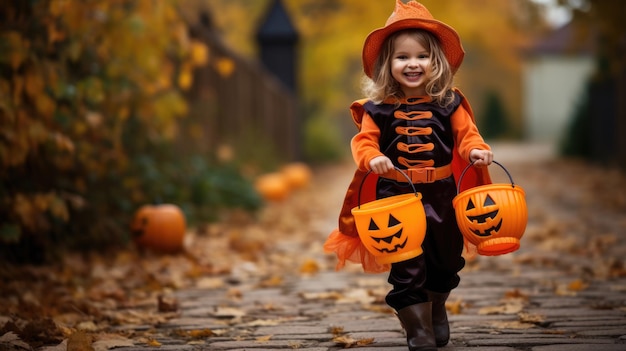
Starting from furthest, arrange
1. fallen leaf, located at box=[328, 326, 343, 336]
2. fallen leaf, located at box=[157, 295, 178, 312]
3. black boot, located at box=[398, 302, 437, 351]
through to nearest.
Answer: fallen leaf, located at box=[157, 295, 178, 312]
fallen leaf, located at box=[328, 326, 343, 336]
black boot, located at box=[398, 302, 437, 351]

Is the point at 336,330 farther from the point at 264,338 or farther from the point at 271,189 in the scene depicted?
the point at 271,189

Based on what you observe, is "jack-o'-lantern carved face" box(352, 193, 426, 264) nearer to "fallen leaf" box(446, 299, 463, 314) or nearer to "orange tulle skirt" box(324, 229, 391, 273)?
"orange tulle skirt" box(324, 229, 391, 273)

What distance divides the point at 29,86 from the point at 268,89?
1064 cm

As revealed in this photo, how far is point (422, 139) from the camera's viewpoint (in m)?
3.36

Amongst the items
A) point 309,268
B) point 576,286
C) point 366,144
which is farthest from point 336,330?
point 309,268

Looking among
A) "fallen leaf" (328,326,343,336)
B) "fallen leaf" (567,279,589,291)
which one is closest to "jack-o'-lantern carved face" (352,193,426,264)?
"fallen leaf" (328,326,343,336)

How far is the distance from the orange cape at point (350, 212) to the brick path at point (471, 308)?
1.12 feet

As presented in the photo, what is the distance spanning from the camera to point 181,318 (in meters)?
4.12

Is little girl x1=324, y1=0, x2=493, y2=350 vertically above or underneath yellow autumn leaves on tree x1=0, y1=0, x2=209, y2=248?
underneath

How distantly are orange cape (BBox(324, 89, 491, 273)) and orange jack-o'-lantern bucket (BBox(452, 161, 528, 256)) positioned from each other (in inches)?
14.8

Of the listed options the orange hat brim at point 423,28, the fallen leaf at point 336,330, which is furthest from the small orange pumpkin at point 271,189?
the orange hat brim at point 423,28

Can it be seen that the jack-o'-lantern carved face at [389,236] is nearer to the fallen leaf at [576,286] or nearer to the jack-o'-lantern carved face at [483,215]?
the jack-o'-lantern carved face at [483,215]

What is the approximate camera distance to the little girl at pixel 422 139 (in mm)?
3299

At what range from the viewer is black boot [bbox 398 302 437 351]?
317 cm
